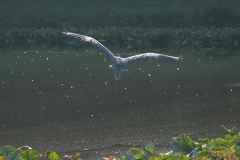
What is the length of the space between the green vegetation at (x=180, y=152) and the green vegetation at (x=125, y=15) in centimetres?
2275

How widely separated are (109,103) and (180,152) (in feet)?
21.3

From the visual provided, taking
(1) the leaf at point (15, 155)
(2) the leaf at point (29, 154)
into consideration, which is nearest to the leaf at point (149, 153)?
(2) the leaf at point (29, 154)

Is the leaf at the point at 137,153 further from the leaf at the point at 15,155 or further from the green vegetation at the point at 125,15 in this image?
the green vegetation at the point at 125,15

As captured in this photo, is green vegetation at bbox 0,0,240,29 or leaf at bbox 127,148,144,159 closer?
leaf at bbox 127,148,144,159

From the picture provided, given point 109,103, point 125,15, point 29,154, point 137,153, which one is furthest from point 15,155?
point 125,15

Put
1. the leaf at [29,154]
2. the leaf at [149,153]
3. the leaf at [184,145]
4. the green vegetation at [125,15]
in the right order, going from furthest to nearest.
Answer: the green vegetation at [125,15]
the leaf at [184,145]
the leaf at [149,153]
the leaf at [29,154]

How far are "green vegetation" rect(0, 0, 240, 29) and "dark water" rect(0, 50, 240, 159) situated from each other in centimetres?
991

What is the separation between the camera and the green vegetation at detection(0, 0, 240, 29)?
30.5 meters

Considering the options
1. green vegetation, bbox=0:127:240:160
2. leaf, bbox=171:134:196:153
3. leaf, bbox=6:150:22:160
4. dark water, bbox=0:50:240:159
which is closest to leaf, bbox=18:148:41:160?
green vegetation, bbox=0:127:240:160

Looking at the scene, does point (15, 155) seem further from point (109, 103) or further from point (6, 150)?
point (109, 103)

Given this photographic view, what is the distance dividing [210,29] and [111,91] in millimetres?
14996

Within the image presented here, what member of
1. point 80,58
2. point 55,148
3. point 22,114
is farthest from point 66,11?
point 55,148

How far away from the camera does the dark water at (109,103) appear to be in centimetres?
1104

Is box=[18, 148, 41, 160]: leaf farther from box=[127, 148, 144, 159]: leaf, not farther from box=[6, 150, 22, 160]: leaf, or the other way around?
box=[127, 148, 144, 159]: leaf
